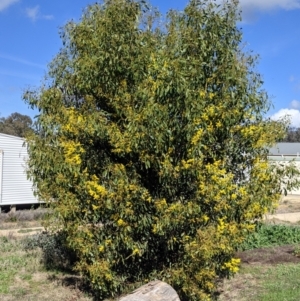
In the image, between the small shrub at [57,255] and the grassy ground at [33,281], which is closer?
the grassy ground at [33,281]

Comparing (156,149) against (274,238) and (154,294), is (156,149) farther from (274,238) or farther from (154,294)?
(274,238)

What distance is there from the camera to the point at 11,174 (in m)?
20.3

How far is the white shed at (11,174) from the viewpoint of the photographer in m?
20.0

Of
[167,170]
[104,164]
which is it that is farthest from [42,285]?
[167,170]

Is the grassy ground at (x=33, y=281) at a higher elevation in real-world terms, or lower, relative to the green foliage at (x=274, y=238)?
lower

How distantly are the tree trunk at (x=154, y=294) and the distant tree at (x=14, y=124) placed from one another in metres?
43.6

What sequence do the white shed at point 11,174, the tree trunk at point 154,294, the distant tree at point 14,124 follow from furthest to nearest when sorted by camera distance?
the distant tree at point 14,124
the white shed at point 11,174
the tree trunk at point 154,294

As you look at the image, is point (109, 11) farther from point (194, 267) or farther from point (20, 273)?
point (20, 273)

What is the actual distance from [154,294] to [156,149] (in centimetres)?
175

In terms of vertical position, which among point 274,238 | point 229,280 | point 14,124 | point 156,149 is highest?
→ point 14,124

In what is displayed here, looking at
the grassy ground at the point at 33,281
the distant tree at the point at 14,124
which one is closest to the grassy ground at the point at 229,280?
the grassy ground at the point at 33,281

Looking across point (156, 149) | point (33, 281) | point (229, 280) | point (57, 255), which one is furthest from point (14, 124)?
point (156, 149)

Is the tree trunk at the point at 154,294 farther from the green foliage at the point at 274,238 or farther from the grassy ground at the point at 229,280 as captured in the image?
the green foliage at the point at 274,238

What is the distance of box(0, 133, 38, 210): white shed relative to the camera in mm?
20047
